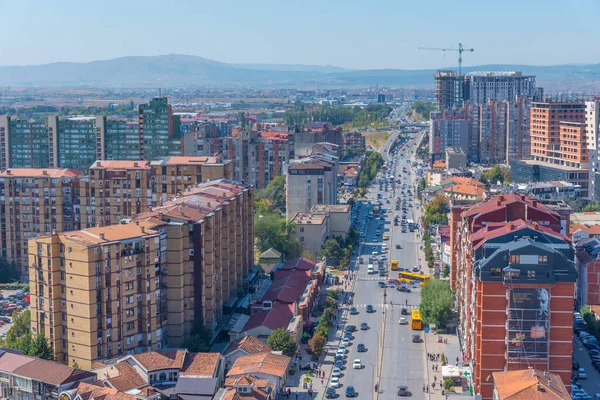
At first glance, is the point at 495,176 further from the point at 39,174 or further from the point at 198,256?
the point at 198,256

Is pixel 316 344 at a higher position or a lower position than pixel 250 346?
lower

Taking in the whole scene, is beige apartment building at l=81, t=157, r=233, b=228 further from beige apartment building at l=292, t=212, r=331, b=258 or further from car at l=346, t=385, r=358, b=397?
car at l=346, t=385, r=358, b=397

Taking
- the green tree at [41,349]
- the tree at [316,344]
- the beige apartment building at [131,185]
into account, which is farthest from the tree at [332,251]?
the green tree at [41,349]

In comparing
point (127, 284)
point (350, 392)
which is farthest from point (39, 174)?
point (350, 392)

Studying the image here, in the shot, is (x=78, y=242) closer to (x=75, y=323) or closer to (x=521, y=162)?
(x=75, y=323)

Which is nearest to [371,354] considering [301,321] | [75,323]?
[301,321]

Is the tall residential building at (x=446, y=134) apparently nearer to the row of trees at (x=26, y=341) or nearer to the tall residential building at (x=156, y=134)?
the tall residential building at (x=156, y=134)

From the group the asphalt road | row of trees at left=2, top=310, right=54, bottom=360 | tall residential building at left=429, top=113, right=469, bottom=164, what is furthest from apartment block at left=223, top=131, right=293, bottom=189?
row of trees at left=2, top=310, right=54, bottom=360
